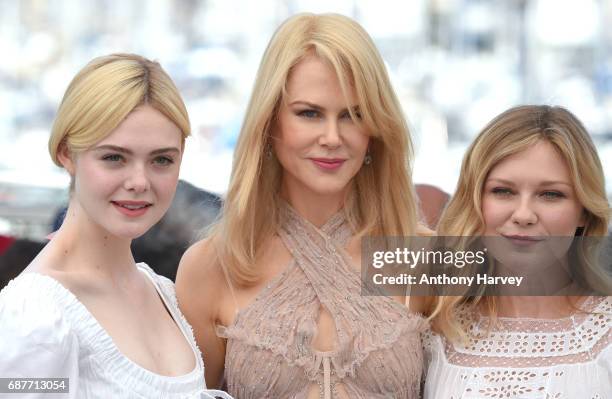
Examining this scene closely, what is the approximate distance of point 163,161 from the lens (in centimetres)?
195

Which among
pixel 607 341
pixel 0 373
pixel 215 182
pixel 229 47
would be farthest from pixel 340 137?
pixel 229 47

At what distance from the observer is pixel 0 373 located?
5.42 feet

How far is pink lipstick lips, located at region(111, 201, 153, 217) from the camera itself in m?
1.89

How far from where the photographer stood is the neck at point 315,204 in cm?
237

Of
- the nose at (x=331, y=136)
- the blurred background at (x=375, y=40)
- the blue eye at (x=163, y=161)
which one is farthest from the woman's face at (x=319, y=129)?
the blurred background at (x=375, y=40)

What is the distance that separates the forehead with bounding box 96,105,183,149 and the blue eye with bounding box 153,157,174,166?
1.4 inches

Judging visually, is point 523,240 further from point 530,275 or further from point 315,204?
point 315,204

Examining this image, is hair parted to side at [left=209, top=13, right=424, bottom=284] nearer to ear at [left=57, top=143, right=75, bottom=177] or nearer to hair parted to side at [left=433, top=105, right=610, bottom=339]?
hair parted to side at [left=433, top=105, right=610, bottom=339]

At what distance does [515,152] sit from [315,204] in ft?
1.65

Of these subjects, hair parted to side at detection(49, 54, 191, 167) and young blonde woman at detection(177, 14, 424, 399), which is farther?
young blonde woman at detection(177, 14, 424, 399)

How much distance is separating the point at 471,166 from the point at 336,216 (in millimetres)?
360

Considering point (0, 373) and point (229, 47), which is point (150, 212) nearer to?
point (0, 373)

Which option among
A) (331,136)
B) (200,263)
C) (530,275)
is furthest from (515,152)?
(200,263)

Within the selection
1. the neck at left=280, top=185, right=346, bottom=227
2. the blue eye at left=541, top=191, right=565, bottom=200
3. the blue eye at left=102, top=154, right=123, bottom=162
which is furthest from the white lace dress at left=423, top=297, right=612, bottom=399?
the blue eye at left=102, top=154, right=123, bottom=162
